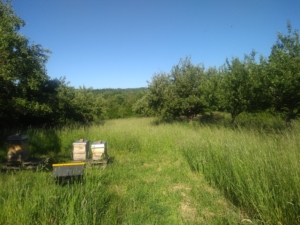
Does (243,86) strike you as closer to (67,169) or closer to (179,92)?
(179,92)

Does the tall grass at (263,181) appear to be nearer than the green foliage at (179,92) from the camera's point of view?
Yes

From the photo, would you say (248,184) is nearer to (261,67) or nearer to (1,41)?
(261,67)

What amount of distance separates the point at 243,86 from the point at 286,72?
261 centimetres

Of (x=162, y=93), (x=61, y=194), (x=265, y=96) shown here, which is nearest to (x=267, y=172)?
(x=61, y=194)

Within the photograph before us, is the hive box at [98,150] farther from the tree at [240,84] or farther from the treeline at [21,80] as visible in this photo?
the tree at [240,84]

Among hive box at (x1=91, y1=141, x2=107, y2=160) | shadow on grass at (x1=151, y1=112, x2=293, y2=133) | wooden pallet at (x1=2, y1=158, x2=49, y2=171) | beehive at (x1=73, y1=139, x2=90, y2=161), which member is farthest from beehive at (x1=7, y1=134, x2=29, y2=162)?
shadow on grass at (x1=151, y1=112, x2=293, y2=133)

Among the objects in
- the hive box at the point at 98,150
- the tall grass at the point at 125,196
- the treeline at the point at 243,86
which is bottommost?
the tall grass at the point at 125,196

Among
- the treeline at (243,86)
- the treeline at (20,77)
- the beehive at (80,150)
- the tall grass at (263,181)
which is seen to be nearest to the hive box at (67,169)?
the beehive at (80,150)

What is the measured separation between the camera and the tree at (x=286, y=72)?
727cm

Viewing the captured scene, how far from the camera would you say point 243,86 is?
32.5ft

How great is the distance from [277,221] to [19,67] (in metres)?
10.9

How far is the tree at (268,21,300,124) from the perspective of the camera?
727 cm

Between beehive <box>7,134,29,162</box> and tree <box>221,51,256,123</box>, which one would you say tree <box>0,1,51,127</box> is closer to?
beehive <box>7,134,29,162</box>

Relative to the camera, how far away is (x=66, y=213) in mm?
3150
